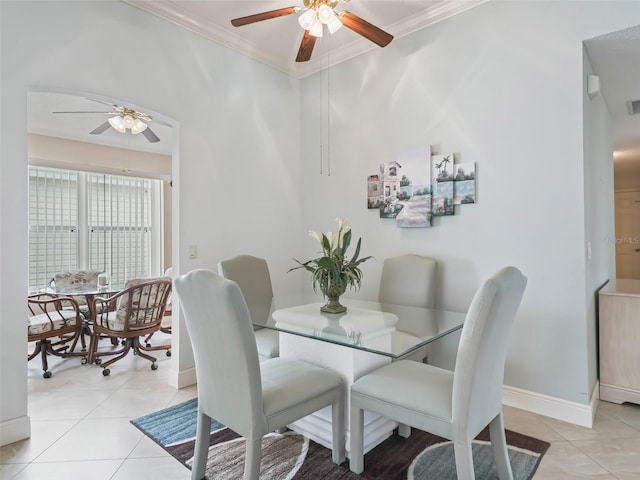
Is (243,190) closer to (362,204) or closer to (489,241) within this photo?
(362,204)

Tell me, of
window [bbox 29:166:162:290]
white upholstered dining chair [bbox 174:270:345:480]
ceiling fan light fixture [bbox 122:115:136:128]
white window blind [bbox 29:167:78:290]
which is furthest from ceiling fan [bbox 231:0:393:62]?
white window blind [bbox 29:167:78:290]

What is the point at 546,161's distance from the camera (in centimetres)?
244

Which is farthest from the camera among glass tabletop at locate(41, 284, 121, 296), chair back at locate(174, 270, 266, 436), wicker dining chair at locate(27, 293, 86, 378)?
glass tabletop at locate(41, 284, 121, 296)

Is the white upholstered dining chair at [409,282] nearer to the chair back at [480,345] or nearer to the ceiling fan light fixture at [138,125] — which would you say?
the chair back at [480,345]

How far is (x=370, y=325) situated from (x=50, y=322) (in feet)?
10.5

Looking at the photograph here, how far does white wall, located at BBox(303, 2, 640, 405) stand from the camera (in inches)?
92.2

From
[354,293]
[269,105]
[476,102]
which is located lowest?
[354,293]

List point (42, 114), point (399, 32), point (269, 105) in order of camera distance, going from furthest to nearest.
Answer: point (42, 114) → point (269, 105) → point (399, 32)

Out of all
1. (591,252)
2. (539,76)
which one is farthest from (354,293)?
(539,76)

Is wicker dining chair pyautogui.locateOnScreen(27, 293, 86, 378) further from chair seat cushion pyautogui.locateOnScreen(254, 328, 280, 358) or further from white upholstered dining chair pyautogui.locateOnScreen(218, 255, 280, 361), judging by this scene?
chair seat cushion pyautogui.locateOnScreen(254, 328, 280, 358)

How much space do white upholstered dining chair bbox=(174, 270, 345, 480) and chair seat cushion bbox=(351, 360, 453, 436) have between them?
0.64 feet

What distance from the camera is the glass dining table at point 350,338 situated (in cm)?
180

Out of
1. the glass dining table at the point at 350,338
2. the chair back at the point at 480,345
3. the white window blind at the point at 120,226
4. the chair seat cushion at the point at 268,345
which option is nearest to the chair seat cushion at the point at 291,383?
the glass dining table at the point at 350,338

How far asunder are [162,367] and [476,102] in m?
3.57
